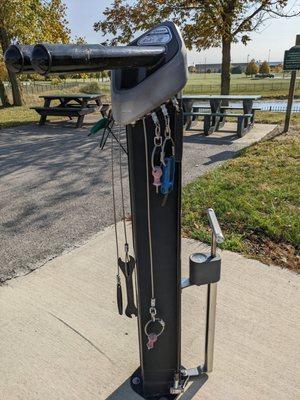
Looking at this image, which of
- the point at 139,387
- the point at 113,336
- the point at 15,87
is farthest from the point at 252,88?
the point at 139,387

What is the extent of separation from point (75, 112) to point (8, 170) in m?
3.97

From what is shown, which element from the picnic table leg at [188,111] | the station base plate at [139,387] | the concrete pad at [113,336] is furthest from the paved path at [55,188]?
the station base plate at [139,387]

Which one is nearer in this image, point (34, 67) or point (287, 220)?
point (34, 67)

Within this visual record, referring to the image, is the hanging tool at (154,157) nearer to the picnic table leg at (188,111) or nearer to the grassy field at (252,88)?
the picnic table leg at (188,111)

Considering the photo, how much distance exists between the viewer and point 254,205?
379 centimetres

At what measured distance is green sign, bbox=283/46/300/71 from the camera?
7086mm

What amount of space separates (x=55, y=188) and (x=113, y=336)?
9.26 ft

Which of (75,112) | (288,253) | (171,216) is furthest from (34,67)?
(75,112)

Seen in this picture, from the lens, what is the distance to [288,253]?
294 centimetres

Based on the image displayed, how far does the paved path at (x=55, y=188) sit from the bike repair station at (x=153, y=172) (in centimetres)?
152

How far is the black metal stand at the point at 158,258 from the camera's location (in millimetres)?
1320

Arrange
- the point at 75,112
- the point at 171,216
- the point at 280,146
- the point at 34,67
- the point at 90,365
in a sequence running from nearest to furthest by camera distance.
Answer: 1. the point at 34,67
2. the point at 171,216
3. the point at 90,365
4. the point at 280,146
5. the point at 75,112

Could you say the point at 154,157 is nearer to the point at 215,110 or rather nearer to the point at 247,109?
the point at 247,109

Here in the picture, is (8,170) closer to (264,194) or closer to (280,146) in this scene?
(264,194)
